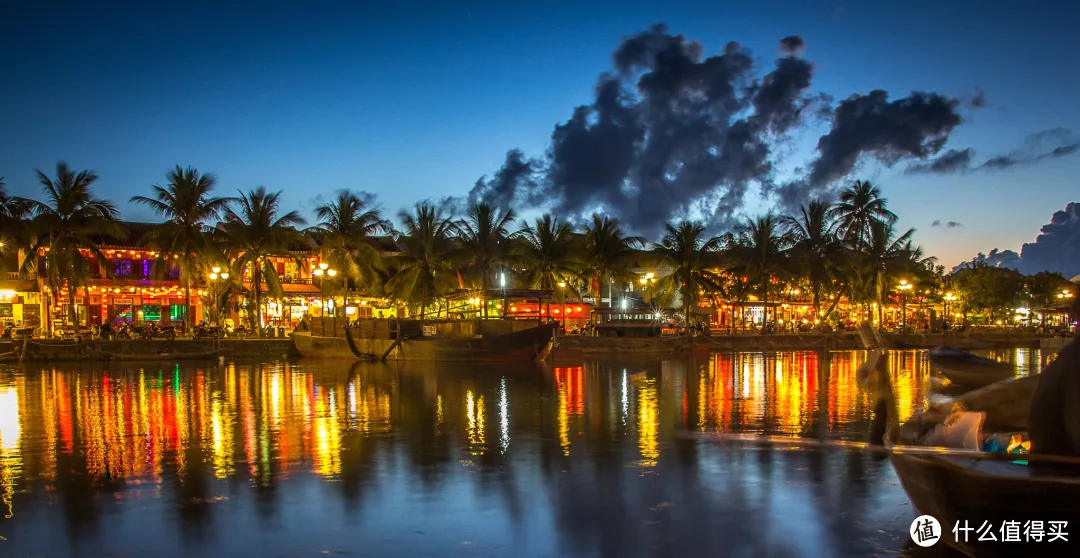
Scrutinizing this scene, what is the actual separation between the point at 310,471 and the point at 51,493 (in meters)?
3.22

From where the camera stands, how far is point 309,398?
21.1 m

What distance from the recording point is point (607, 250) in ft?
165

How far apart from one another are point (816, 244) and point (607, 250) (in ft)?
49.7

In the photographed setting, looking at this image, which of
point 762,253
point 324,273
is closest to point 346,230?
point 324,273

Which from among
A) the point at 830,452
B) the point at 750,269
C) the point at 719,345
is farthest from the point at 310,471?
the point at 750,269

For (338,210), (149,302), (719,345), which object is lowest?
(719,345)

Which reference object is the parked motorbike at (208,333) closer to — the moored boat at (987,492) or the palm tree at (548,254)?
the palm tree at (548,254)

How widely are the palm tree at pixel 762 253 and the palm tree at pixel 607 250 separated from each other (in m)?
7.33

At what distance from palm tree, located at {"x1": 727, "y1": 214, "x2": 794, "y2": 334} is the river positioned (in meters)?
30.8

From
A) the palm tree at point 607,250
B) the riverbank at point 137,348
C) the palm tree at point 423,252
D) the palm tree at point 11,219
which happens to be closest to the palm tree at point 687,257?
the palm tree at point 607,250

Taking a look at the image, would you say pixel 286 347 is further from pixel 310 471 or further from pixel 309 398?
pixel 310 471

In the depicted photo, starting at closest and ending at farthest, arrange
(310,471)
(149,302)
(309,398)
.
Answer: (310,471)
(309,398)
(149,302)

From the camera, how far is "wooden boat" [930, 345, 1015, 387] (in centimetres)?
874

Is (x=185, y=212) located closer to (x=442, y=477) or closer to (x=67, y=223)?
(x=67, y=223)
